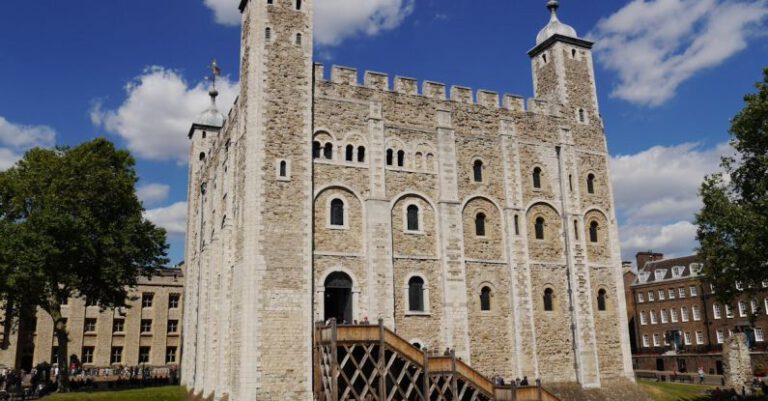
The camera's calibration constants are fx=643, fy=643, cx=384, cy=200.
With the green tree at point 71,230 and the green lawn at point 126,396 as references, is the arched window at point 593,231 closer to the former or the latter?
the green lawn at point 126,396

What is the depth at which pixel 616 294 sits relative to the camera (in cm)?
3266

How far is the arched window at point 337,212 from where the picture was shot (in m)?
27.4

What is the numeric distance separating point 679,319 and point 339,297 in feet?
150

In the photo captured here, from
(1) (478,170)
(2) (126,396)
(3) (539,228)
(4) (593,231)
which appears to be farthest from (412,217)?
(2) (126,396)

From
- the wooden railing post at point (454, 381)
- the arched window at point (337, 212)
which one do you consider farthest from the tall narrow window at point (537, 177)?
the wooden railing post at point (454, 381)

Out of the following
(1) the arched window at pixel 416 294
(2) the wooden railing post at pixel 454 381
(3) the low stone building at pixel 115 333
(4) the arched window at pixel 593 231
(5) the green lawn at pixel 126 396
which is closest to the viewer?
(2) the wooden railing post at pixel 454 381

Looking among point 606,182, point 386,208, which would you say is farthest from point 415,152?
point 606,182

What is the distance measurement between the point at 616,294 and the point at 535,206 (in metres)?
6.25

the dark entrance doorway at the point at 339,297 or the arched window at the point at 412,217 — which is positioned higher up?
the arched window at the point at 412,217

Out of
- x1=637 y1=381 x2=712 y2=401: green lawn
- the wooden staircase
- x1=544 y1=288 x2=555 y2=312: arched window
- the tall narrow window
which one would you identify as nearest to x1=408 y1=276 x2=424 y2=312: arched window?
the wooden staircase

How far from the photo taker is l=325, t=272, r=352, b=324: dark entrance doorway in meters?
26.6

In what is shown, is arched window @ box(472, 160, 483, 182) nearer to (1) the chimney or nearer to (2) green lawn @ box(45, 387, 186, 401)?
(2) green lawn @ box(45, 387, 186, 401)

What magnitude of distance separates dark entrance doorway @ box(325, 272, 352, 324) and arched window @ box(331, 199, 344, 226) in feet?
7.27

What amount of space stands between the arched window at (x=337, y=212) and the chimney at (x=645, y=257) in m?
50.5
